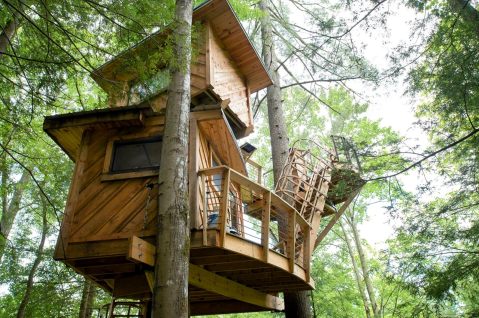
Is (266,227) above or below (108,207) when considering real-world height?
below

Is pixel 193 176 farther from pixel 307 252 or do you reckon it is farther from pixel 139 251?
pixel 307 252

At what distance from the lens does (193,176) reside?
5.62m

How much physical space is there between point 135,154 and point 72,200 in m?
1.35

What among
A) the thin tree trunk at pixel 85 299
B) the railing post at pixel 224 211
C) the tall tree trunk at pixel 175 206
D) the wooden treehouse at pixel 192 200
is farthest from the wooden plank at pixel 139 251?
the thin tree trunk at pixel 85 299

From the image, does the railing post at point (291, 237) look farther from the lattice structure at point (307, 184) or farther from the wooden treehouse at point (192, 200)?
the lattice structure at point (307, 184)

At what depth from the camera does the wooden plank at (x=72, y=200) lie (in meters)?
5.52

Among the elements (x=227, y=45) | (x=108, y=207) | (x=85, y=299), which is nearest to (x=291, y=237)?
(x=108, y=207)

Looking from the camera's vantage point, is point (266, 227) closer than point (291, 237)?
Yes

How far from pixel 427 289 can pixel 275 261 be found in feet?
9.80

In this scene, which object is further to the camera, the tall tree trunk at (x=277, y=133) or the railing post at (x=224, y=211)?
the tall tree trunk at (x=277, y=133)

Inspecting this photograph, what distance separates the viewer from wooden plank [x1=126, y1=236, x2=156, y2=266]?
427 centimetres

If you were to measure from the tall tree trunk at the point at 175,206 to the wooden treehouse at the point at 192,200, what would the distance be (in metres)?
0.62

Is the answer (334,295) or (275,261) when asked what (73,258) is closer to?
(275,261)

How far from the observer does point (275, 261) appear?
229 inches
